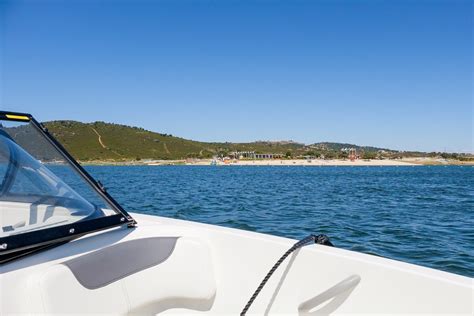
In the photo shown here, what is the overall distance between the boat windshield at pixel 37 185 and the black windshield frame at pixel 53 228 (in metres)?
0.02

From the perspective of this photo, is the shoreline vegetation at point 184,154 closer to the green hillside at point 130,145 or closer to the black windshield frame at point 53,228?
the green hillside at point 130,145

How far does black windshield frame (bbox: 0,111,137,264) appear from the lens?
1.61 metres

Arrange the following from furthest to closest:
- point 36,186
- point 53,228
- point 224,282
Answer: point 224,282
point 36,186
point 53,228

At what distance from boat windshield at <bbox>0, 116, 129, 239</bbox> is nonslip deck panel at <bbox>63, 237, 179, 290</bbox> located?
250 millimetres

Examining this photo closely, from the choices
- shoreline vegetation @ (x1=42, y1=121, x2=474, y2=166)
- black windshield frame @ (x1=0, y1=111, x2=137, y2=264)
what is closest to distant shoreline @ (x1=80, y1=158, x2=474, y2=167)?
shoreline vegetation @ (x1=42, y1=121, x2=474, y2=166)

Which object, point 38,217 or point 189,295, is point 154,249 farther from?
point 38,217

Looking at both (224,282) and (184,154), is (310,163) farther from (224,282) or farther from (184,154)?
(224,282)

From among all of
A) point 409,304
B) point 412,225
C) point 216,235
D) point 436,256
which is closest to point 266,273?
point 216,235

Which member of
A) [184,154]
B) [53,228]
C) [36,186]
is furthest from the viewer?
[184,154]

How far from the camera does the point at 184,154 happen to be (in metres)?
132

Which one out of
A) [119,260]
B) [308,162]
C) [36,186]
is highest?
[36,186]

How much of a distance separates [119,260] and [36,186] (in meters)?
0.65

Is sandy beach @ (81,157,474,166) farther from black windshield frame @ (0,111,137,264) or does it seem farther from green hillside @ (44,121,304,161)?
black windshield frame @ (0,111,137,264)

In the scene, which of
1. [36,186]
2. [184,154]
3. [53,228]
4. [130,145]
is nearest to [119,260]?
[53,228]
